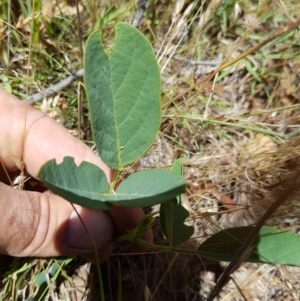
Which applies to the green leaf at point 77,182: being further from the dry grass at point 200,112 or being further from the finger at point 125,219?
the dry grass at point 200,112

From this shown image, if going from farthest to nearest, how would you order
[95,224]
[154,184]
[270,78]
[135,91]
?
[270,78]
[95,224]
[135,91]
[154,184]

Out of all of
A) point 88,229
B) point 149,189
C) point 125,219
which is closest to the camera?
point 149,189

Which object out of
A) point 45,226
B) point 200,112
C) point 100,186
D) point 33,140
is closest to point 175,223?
point 100,186

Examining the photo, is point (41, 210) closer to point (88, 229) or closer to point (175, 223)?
point (88, 229)

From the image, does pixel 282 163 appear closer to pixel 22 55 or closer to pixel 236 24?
pixel 236 24

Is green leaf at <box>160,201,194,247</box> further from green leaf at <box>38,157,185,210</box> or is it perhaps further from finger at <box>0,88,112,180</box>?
finger at <box>0,88,112,180</box>

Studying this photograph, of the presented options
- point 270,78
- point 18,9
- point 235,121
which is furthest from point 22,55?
point 270,78
